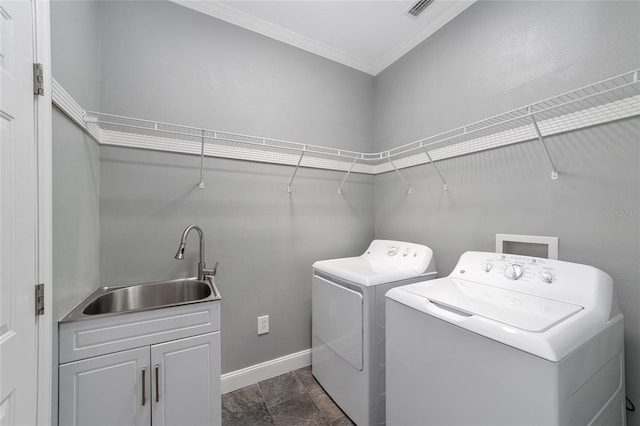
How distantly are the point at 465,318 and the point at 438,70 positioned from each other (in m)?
1.89

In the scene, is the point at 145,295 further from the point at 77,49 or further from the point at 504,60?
the point at 504,60

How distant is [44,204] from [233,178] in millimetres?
1086

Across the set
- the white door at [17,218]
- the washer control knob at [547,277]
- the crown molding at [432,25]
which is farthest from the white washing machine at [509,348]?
the crown molding at [432,25]

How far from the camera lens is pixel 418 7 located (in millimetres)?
1806

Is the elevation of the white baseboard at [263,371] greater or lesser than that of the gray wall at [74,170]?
lesser

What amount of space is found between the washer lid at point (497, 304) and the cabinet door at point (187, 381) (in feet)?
3.71

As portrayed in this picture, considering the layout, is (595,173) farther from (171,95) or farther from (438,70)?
(171,95)

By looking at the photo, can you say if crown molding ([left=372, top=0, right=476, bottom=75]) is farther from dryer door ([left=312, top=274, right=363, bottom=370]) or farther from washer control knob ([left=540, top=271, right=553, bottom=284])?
dryer door ([left=312, top=274, right=363, bottom=370])

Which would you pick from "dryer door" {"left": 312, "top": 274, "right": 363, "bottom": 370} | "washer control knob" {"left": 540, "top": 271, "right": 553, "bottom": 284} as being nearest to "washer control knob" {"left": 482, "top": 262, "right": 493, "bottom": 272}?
"washer control knob" {"left": 540, "top": 271, "right": 553, "bottom": 284}

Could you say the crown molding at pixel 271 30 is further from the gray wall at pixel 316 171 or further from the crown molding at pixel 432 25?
the crown molding at pixel 432 25

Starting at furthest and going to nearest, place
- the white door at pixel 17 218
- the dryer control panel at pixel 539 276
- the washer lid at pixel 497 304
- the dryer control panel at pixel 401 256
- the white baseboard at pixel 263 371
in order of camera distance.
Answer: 1. the white baseboard at pixel 263 371
2. the dryer control panel at pixel 401 256
3. the dryer control panel at pixel 539 276
4. the washer lid at pixel 497 304
5. the white door at pixel 17 218

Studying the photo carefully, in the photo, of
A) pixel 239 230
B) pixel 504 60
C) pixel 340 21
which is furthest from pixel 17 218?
pixel 504 60

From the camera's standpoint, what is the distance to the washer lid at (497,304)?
0.86m

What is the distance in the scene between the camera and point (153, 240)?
164 centimetres
